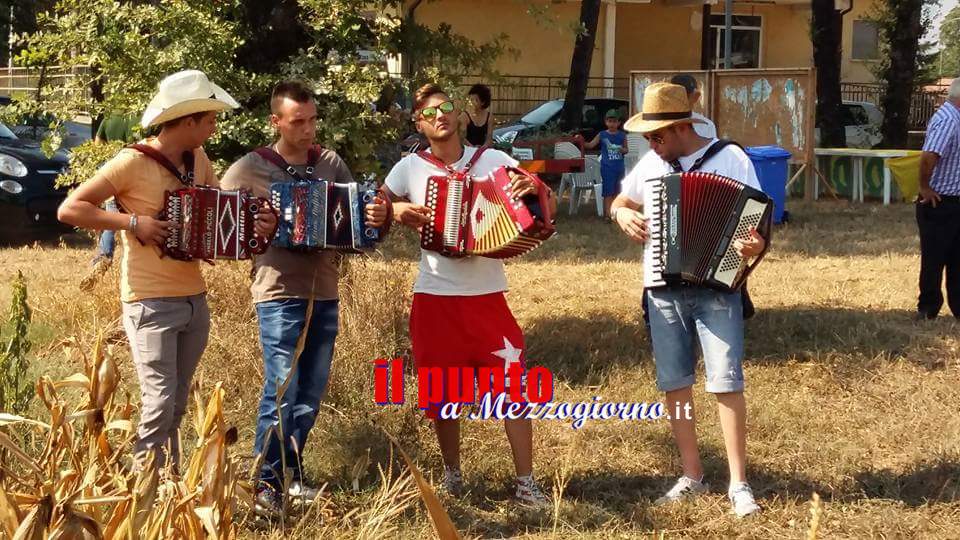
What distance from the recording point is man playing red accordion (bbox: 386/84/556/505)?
5262 mm

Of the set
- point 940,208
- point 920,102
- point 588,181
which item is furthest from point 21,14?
point 920,102

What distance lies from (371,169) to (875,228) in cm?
839

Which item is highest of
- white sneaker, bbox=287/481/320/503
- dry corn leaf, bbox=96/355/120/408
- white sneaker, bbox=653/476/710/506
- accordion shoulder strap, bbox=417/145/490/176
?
accordion shoulder strap, bbox=417/145/490/176

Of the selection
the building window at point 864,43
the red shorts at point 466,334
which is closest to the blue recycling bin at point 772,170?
the red shorts at point 466,334

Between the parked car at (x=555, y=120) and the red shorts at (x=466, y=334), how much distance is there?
50.7 feet

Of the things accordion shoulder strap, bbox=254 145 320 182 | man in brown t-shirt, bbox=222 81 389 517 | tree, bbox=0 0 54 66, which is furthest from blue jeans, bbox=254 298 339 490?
tree, bbox=0 0 54 66

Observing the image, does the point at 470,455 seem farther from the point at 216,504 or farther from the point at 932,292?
the point at 932,292

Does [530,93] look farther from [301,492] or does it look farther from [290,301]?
[301,492]

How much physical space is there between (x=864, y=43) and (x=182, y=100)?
38.4 m

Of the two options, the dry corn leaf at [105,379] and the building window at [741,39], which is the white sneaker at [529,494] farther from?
the building window at [741,39]

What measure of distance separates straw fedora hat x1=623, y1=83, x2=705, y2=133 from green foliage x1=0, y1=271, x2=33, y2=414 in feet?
8.72

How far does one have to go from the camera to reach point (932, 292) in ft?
29.4

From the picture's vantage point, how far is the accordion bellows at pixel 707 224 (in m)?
5.04

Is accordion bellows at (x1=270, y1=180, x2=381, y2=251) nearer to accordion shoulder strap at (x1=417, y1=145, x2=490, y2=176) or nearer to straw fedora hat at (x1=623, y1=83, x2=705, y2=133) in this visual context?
accordion shoulder strap at (x1=417, y1=145, x2=490, y2=176)
